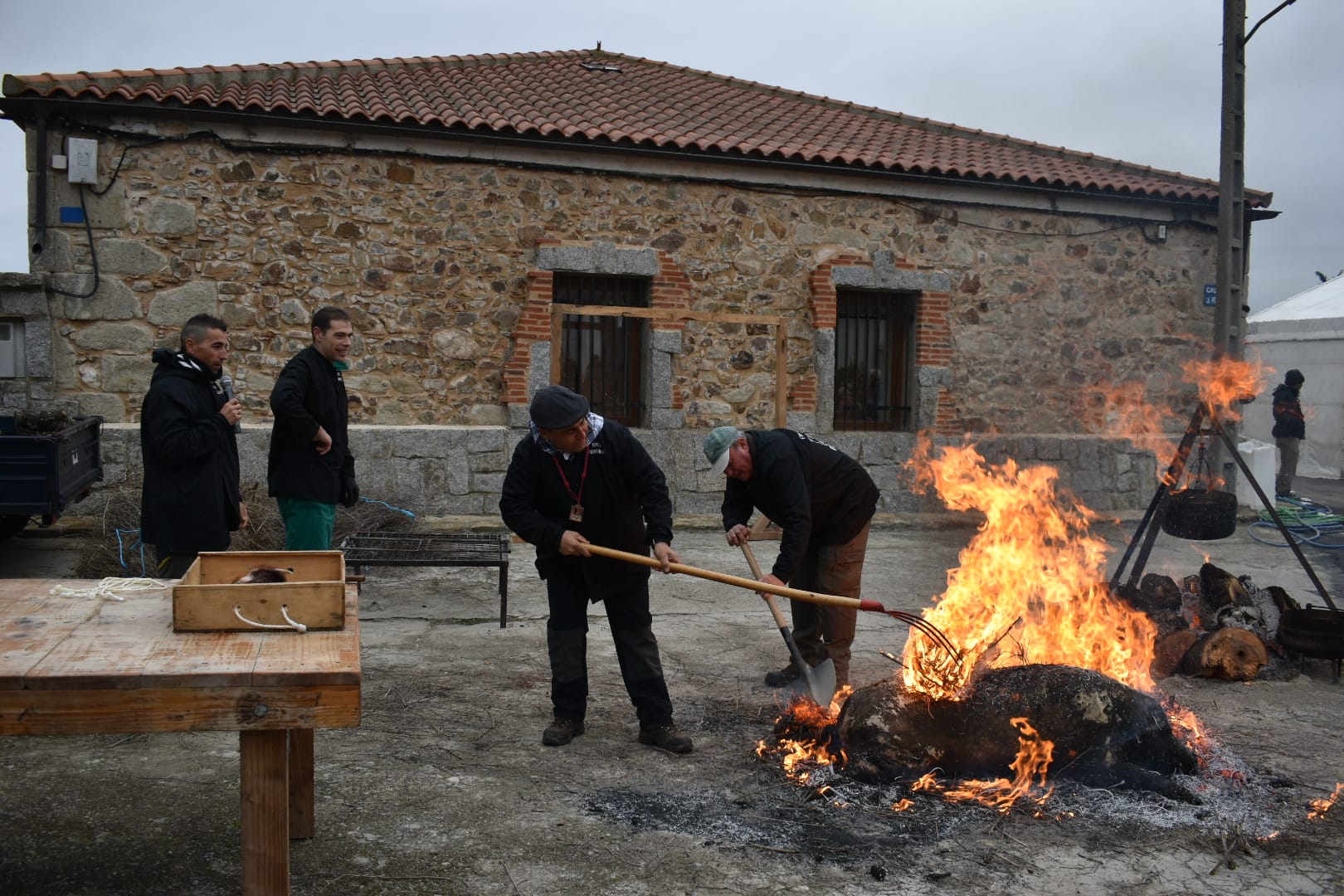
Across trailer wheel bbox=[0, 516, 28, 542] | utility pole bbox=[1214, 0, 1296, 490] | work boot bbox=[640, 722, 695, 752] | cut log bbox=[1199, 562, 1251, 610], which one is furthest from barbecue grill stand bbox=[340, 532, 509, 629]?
utility pole bbox=[1214, 0, 1296, 490]

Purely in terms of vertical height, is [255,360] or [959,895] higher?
[255,360]

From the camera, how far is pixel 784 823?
3955mm

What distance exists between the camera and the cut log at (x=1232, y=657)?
6047 mm

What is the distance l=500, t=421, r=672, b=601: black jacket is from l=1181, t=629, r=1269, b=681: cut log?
3380mm

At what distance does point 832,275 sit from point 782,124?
94.0 inches

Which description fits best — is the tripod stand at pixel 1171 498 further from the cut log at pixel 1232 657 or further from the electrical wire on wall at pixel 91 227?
the electrical wire on wall at pixel 91 227

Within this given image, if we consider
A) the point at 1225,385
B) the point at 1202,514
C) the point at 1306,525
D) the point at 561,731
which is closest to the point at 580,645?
the point at 561,731

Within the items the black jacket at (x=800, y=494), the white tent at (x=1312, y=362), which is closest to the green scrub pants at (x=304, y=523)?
the black jacket at (x=800, y=494)

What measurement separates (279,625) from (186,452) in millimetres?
2156

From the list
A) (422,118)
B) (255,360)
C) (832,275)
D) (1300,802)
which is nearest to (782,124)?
(832,275)

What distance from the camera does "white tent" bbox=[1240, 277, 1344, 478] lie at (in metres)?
19.3

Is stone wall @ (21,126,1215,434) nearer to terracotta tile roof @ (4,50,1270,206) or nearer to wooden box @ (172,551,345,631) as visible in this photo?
terracotta tile roof @ (4,50,1270,206)

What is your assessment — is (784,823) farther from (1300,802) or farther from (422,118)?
(422,118)

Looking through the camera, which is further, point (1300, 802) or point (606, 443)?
point (606, 443)
